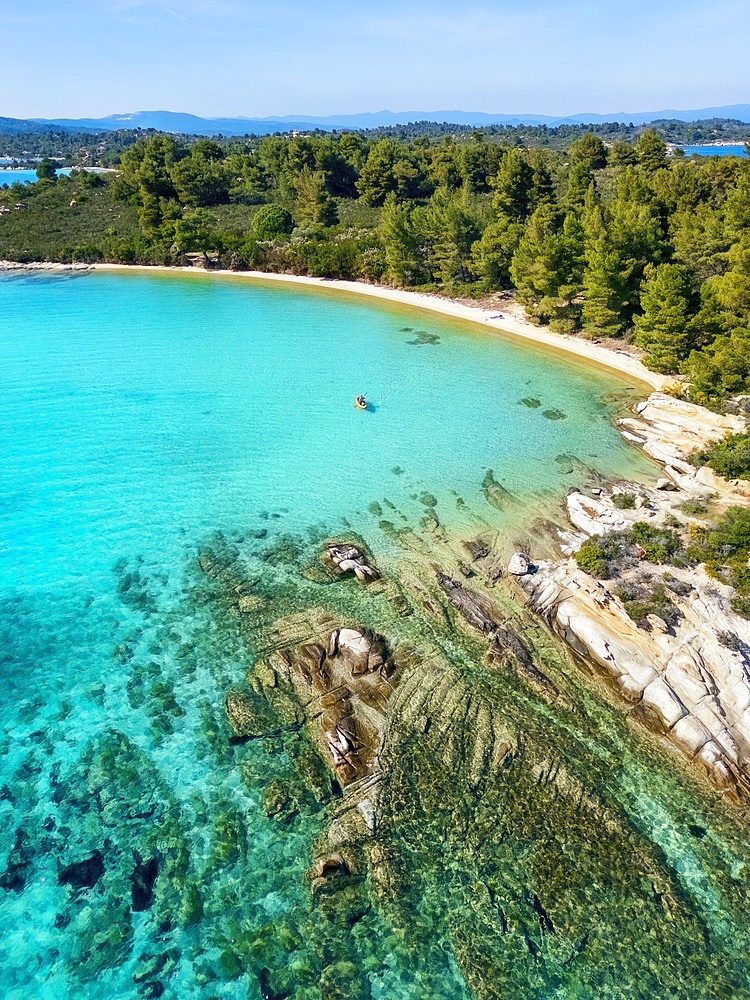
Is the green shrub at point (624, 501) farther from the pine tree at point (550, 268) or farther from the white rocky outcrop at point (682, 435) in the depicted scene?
the pine tree at point (550, 268)

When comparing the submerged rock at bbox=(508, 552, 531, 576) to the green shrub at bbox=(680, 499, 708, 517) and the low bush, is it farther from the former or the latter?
the green shrub at bbox=(680, 499, 708, 517)

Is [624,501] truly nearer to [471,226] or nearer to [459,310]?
[459,310]

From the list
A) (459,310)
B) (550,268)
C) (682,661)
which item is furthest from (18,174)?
(682,661)

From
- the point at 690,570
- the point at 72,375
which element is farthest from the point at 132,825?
the point at 72,375

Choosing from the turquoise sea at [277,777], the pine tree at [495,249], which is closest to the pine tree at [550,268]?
the pine tree at [495,249]

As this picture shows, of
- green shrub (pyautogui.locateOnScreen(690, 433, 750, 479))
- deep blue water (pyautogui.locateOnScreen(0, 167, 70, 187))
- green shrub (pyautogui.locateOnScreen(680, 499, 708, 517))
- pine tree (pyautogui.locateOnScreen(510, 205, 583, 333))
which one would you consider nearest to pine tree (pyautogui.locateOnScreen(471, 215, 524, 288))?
pine tree (pyautogui.locateOnScreen(510, 205, 583, 333))

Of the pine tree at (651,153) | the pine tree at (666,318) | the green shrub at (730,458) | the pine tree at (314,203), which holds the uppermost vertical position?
the pine tree at (651,153)
